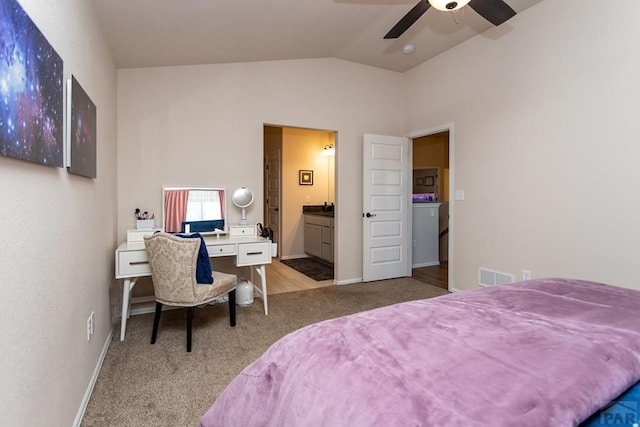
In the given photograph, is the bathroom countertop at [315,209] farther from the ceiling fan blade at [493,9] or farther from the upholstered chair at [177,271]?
the ceiling fan blade at [493,9]

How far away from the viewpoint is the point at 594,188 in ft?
8.33

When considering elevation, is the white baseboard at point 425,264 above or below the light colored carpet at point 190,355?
above

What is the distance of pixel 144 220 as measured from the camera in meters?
3.06

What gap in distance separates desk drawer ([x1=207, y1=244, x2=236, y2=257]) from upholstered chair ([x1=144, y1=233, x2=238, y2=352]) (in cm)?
46

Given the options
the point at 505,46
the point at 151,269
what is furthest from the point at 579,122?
the point at 151,269

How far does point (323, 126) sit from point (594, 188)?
9.12 feet

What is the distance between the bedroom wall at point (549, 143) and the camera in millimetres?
2393

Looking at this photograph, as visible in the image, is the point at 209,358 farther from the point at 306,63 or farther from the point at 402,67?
the point at 402,67

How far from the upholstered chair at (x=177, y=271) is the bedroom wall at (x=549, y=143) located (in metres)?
2.84

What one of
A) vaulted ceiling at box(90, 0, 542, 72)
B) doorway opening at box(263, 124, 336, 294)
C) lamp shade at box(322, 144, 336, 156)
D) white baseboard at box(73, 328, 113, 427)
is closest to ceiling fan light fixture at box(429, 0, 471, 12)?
vaulted ceiling at box(90, 0, 542, 72)

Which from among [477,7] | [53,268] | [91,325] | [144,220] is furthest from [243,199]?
[477,7]

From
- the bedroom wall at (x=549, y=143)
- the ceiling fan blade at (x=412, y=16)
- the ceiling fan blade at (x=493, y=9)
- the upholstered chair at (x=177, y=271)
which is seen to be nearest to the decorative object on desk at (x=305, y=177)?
the bedroom wall at (x=549, y=143)

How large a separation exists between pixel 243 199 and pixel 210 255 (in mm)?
864

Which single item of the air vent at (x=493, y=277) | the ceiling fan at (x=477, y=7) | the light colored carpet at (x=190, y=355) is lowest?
the light colored carpet at (x=190, y=355)
